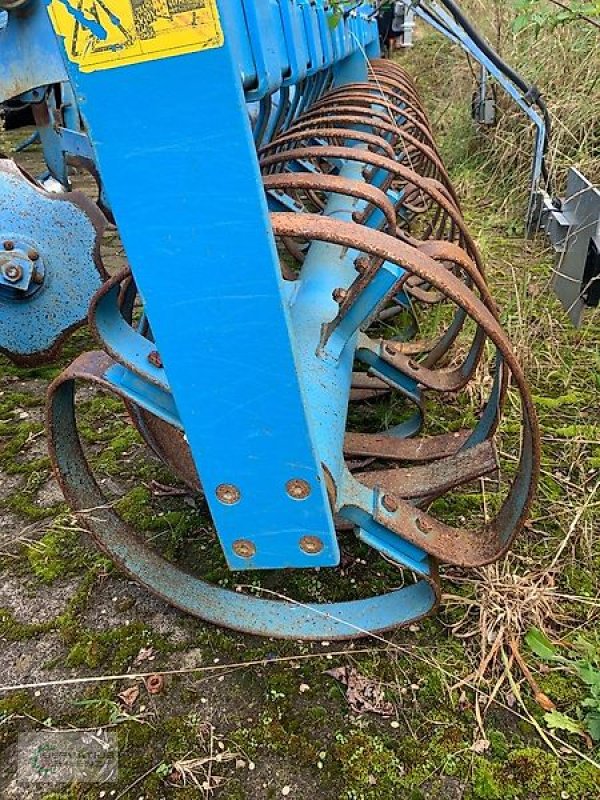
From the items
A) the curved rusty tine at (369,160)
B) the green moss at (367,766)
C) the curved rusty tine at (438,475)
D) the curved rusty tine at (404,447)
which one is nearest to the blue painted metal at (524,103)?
the curved rusty tine at (369,160)

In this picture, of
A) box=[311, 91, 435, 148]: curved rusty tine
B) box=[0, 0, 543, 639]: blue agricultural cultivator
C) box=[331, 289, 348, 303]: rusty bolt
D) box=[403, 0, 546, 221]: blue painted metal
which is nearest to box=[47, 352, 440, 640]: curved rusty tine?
box=[0, 0, 543, 639]: blue agricultural cultivator

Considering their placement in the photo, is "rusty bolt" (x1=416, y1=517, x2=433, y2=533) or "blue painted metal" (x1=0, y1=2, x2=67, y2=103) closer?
"rusty bolt" (x1=416, y1=517, x2=433, y2=533)

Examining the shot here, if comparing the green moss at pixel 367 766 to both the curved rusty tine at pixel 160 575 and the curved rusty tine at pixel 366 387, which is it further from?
the curved rusty tine at pixel 366 387

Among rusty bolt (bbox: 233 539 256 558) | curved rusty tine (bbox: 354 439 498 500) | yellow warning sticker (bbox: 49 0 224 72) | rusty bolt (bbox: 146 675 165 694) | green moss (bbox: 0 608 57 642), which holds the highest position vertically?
yellow warning sticker (bbox: 49 0 224 72)

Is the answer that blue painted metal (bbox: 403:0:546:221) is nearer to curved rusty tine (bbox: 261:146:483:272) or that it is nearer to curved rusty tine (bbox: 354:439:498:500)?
curved rusty tine (bbox: 261:146:483:272)

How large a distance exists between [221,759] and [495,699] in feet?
1.61

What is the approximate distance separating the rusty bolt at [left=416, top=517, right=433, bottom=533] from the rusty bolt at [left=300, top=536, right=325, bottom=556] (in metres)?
0.23

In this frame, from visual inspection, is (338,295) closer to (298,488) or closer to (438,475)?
(438,475)

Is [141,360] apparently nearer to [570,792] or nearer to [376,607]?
[376,607]

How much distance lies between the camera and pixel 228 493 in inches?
48.1

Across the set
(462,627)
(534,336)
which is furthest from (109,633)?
(534,336)

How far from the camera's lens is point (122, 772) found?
50.1 inches

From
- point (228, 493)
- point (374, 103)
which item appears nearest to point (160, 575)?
point (228, 493)

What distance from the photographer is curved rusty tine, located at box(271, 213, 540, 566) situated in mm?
1158
